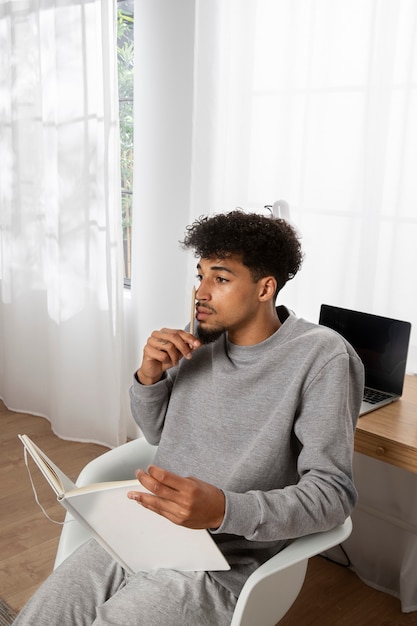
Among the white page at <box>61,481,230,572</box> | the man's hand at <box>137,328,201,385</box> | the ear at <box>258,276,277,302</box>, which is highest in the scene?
the ear at <box>258,276,277,302</box>

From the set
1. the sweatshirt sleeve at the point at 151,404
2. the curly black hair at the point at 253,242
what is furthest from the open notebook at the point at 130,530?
the curly black hair at the point at 253,242

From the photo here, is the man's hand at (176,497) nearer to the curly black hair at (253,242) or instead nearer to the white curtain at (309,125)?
the curly black hair at (253,242)

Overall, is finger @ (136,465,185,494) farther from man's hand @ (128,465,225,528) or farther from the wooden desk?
the wooden desk

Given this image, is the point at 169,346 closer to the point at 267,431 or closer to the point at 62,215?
the point at 267,431

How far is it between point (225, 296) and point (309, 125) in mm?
982

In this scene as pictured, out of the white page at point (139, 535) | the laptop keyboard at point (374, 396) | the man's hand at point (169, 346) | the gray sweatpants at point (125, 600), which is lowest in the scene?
the gray sweatpants at point (125, 600)

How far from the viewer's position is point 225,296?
1.46 m

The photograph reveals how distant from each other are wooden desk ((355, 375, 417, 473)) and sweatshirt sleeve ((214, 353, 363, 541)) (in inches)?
10.5

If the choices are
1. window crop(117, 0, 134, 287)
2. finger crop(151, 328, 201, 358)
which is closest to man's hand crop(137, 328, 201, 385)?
finger crop(151, 328, 201, 358)

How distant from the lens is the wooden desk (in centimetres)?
161

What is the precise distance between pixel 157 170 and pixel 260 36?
752 millimetres

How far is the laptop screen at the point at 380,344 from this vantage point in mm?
1871

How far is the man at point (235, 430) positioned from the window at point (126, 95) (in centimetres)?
190

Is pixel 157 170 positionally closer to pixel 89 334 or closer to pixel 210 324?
pixel 89 334
